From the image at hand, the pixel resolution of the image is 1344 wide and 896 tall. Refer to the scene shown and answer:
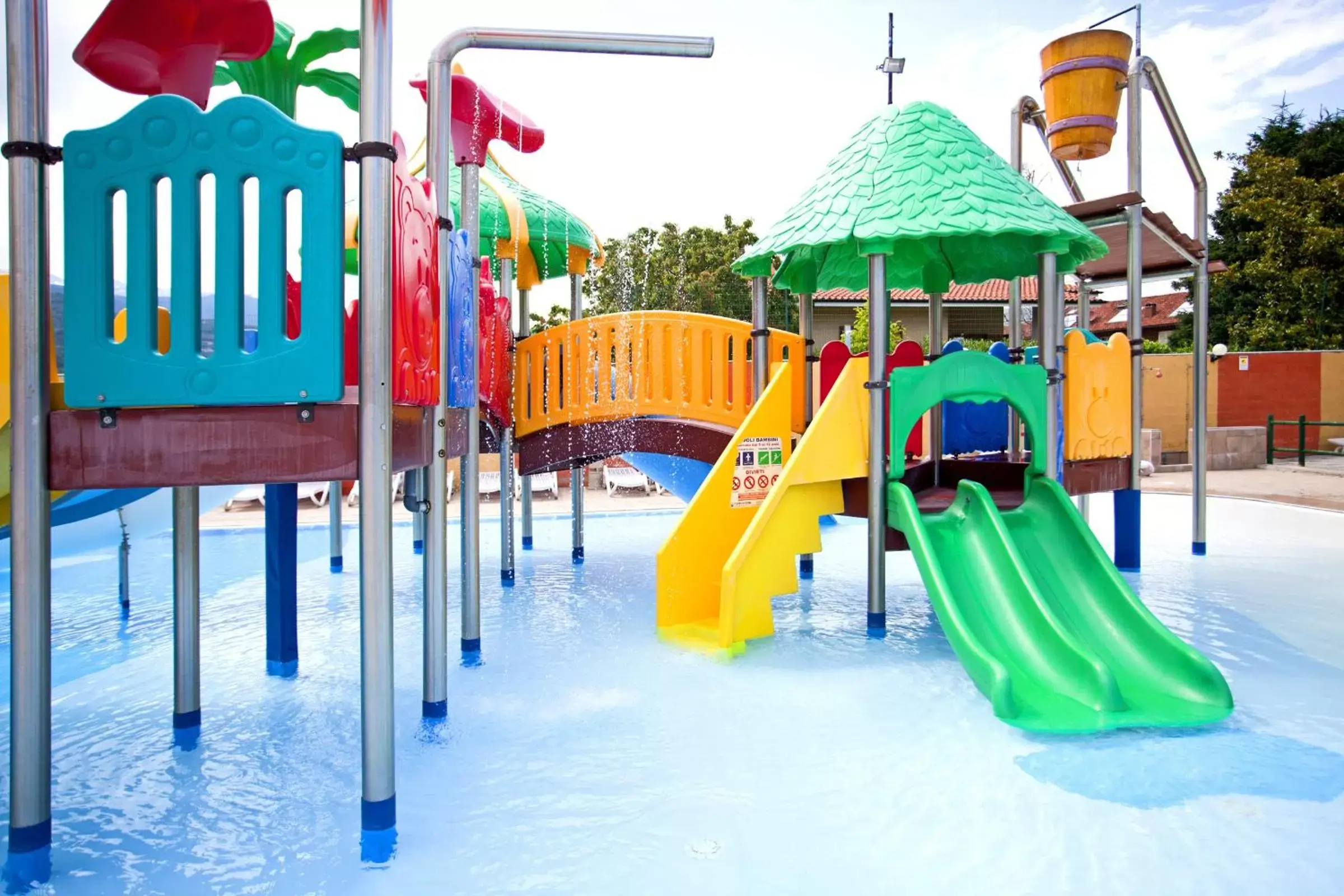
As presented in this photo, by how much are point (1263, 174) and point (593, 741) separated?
103 ft

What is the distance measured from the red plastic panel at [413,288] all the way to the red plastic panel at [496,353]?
8.45ft

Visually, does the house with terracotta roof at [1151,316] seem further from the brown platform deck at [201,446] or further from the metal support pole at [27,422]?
the metal support pole at [27,422]

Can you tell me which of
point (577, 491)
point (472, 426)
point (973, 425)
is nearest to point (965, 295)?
point (973, 425)

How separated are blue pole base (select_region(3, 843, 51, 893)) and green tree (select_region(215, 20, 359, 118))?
4344mm

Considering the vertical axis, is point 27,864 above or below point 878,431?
below

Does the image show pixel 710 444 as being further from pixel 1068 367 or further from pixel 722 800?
pixel 722 800

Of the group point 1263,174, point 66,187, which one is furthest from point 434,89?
point 1263,174

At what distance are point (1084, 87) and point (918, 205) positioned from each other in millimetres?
3759

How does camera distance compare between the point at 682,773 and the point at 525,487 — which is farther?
the point at 525,487

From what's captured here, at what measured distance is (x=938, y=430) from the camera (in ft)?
25.5

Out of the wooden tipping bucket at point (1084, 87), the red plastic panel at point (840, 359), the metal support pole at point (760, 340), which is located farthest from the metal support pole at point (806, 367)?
the wooden tipping bucket at point (1084, 87)

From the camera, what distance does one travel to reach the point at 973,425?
8.48 m

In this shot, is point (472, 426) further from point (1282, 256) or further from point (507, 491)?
point (1282, 256)

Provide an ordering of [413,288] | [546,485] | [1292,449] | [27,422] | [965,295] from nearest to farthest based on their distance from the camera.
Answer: [27,422], [413,288], [546,485], [1292,449], [965,295]
